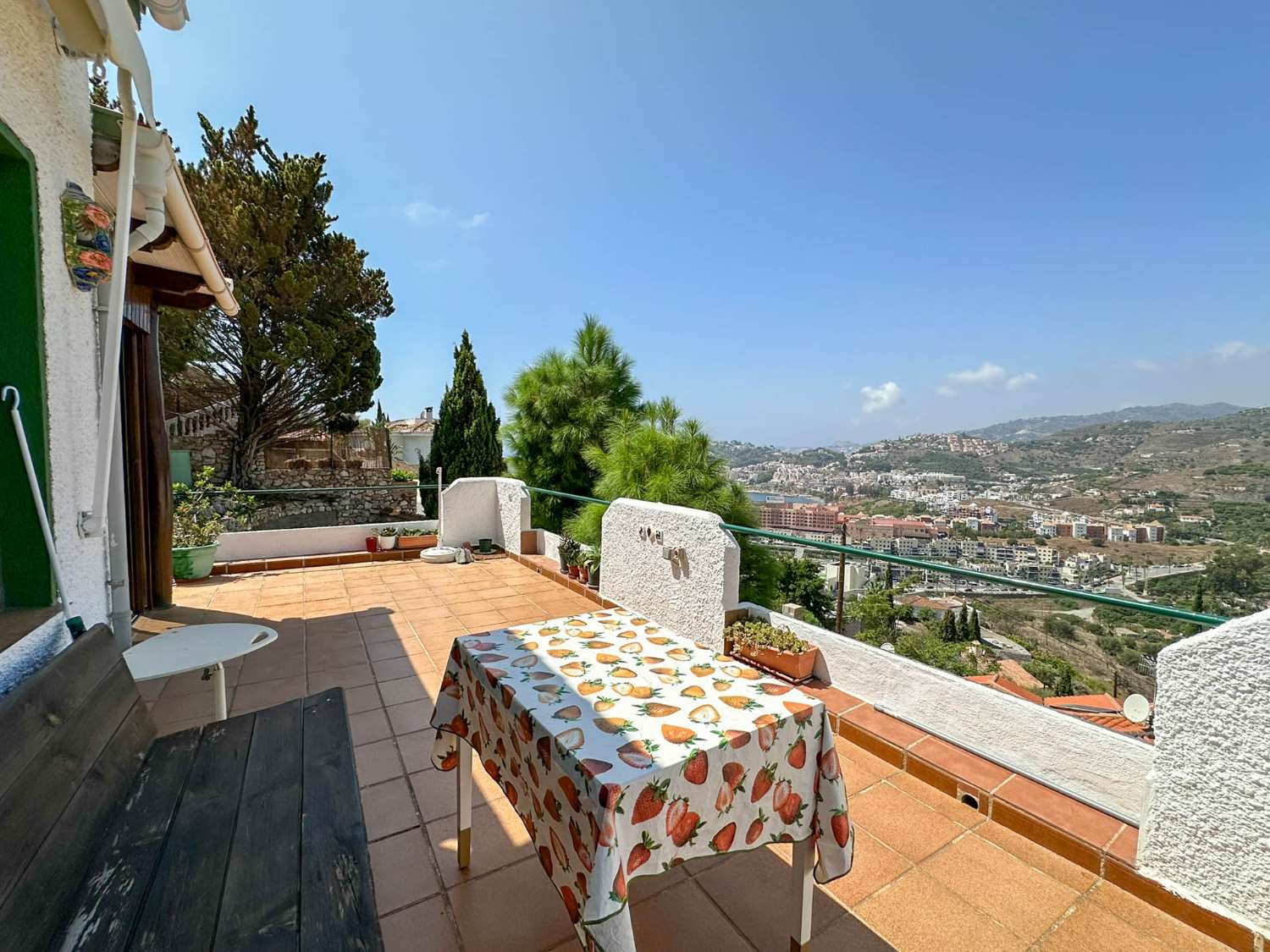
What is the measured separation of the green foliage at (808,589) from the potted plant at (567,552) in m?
1.96

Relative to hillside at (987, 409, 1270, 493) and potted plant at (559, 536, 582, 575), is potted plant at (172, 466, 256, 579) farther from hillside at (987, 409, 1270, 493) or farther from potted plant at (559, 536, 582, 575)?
hillside at (987, 409, 1270, 493)

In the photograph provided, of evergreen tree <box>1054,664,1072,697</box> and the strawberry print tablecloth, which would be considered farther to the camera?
evergreen tree <box>1054,664,1072,697</box>

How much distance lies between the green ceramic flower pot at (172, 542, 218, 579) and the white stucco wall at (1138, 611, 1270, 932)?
6.65m

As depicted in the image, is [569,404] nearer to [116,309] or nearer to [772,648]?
[772,648]

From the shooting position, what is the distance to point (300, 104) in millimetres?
5484

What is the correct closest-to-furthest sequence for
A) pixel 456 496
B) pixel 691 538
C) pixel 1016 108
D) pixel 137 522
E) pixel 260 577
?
1. pixel 691 538
2. pixel 137 522
3. pixel 260 577
4. pixel 456 496
5. pixel 1016 108

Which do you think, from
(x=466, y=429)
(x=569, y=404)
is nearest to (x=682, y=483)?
(x=569, y=404)

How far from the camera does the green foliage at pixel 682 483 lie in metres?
4.51

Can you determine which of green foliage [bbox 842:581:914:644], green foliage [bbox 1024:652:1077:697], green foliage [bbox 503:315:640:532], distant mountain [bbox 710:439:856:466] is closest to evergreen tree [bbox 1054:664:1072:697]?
green foliage [bbox 1024:652:1077:697]

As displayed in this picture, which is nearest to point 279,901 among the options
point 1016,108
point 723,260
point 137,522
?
point 137,522

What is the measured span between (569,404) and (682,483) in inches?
132

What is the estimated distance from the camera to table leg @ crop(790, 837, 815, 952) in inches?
50.4

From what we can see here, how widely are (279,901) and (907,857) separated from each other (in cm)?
179

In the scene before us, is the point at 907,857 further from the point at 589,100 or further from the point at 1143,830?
the point at 589,100
